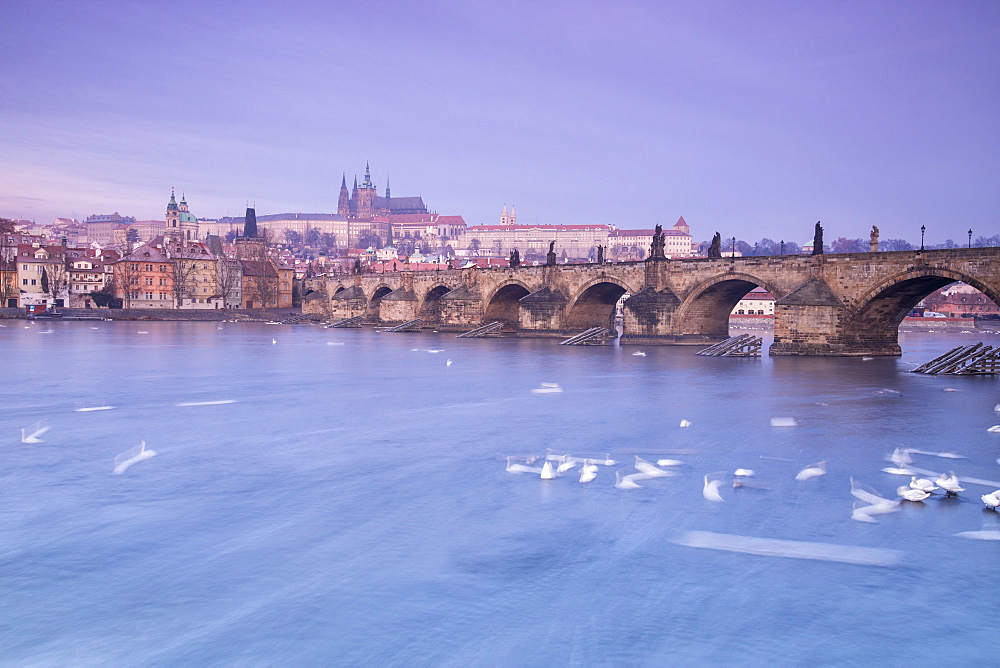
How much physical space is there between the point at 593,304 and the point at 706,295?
388 inches

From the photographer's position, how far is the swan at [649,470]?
39.3ft

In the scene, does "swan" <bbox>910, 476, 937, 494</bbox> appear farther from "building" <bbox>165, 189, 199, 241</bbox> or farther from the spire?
"building" <bbox>165, 189, 199, 241</bbox>

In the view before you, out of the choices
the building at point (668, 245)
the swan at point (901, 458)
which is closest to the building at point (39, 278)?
the swan at point (901, 458)

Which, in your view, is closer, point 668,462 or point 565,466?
point 565,466

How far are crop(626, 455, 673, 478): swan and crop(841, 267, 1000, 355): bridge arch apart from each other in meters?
19.0

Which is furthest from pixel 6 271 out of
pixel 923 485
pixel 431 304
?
pixel 923 485

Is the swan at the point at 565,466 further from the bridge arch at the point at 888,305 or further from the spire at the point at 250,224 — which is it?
the spire at the point at 250,224

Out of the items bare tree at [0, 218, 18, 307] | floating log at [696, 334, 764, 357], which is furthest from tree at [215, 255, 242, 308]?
floating log at [696, 334, 764, 357]

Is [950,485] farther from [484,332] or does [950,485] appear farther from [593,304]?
[484,332]

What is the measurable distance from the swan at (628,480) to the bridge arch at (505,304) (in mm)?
41325

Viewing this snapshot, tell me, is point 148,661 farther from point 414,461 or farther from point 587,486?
point 414,461

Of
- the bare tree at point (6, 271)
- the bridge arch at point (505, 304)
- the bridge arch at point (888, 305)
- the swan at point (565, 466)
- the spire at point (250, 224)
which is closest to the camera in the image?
the swan at point (565, 466)

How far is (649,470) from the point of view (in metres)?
12.2

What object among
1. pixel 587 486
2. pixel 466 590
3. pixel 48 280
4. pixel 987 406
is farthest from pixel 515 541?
pixel 48 280
